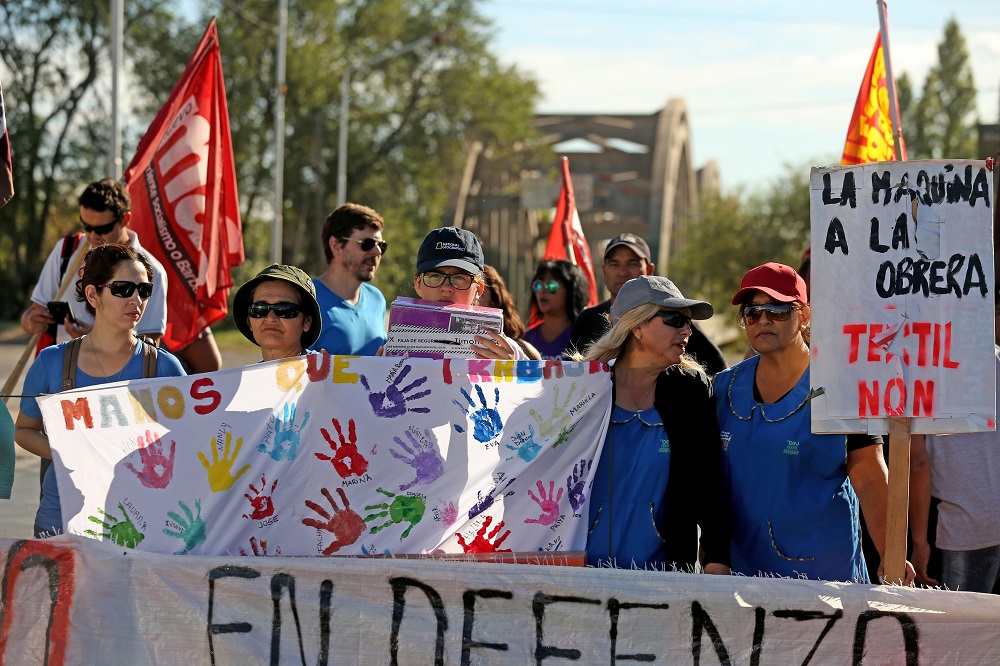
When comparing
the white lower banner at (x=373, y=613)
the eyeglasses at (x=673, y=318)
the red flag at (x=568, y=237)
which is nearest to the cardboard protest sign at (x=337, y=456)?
the white lower banner at (x=373, y=613)

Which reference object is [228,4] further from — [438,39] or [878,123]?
[878,123]

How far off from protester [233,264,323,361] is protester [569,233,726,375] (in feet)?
5.50

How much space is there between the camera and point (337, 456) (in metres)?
3.94

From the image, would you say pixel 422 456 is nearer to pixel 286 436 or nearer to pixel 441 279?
pixel 286 436

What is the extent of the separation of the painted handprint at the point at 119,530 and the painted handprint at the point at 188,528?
86 millimetres

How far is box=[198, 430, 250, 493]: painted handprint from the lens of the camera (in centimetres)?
378

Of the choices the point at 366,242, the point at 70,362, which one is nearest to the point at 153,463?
the point at 70,362

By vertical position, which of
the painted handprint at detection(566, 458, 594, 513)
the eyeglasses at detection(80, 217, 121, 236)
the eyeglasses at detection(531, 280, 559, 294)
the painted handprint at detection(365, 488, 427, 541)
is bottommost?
the painted handprint at detection(365, 488, 427, 541)

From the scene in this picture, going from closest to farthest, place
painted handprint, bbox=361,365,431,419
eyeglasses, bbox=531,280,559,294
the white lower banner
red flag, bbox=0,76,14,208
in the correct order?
the white lower banner
painted handprint, bbox=361,365,431,419
red flag, bbox=0,76,14,208
eyeglasses, bbox=531,280,559,294

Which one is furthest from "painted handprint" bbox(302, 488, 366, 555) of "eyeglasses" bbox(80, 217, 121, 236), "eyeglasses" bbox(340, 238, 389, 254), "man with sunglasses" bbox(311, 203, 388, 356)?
"eyeglasses" bbox(80, 217, 121, 236)

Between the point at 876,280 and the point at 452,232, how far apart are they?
5.37ft

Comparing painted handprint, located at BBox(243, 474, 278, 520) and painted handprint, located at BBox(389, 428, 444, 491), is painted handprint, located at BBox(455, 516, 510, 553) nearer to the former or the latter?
painted handprint, located at BBox(389, 428, 444, 491)

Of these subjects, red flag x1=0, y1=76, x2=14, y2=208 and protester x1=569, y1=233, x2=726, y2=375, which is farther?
protester x1=569, y1=233, x2=726, y2=375

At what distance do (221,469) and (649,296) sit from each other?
1454mm
